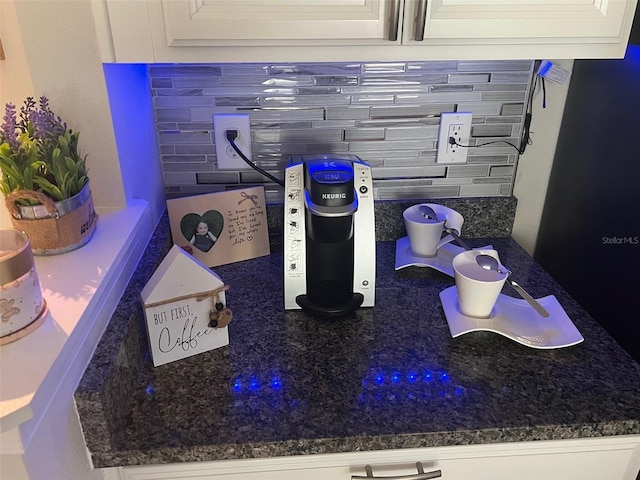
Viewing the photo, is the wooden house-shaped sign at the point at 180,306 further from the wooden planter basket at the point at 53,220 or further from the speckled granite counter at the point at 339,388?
the wooden planter basket at the point at 53,220

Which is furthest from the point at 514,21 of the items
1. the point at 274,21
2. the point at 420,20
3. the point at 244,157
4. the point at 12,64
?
the point at 12,64

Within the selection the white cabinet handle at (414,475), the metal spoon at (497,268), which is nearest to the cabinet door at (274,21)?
the metal spoon at (497,268)

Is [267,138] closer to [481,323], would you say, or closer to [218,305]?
[218,305]

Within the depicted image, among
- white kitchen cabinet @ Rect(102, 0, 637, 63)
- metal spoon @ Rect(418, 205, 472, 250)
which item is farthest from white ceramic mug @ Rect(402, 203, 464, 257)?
white kitchen cabinet @ Rect(102, 0, 637, 63)

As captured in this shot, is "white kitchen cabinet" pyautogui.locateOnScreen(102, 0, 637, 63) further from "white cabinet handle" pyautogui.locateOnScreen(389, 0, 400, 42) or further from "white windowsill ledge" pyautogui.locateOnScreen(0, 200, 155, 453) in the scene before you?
"white windowsill ledge" pyautogui.locateOnScreen(0, 200, 155, 453)

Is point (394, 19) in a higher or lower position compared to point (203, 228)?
higher

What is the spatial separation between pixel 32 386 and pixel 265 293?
1.84 ft

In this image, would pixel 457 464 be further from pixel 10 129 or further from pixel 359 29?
pixel 10 129

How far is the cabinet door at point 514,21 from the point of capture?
88 cm

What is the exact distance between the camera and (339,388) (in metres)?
0.90

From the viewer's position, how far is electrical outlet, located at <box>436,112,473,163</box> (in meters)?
1.28

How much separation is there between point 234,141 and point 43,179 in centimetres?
50

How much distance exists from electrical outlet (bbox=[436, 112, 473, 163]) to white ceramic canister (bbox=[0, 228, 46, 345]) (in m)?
0.93

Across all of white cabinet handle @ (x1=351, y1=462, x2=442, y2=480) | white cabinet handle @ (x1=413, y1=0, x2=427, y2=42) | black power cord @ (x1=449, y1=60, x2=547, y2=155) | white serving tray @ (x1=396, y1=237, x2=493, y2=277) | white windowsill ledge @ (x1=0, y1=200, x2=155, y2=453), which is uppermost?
white cabinet handle @ (x1=413, y1=0, x2=427, y2=42)
